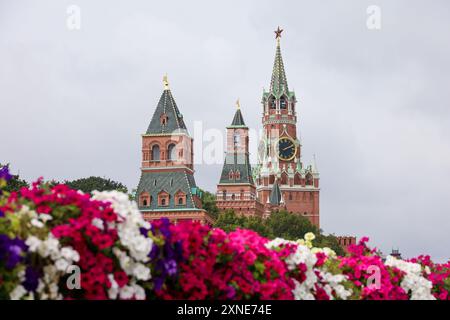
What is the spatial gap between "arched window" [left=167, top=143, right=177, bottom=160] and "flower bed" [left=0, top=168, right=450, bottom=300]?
86218 millimetres

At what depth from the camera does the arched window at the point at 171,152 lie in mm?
102738

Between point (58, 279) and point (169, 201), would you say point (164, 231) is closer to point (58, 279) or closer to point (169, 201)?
point (58, 279)

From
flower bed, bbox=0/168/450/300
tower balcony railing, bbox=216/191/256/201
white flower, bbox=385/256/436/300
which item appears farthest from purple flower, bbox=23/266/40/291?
tower balcony railing, bbox=216/191/256/201

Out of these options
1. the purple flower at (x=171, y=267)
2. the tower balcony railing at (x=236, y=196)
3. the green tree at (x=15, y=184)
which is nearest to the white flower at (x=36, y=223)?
the purple flower at (x=171, y=267)

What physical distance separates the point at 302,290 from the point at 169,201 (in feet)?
286

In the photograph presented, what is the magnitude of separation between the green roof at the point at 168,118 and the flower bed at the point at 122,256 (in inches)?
3404

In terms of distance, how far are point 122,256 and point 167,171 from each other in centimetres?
9068

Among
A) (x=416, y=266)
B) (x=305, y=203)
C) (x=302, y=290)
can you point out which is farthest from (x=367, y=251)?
(x=305, y=203)

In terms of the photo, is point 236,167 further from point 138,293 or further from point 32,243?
point 32,243

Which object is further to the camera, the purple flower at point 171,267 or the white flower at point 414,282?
the white flower at point 414,282

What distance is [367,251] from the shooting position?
2022 cm

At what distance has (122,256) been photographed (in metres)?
13.2

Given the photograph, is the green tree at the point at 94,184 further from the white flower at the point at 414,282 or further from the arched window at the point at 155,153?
the white flower at the point at 414,282

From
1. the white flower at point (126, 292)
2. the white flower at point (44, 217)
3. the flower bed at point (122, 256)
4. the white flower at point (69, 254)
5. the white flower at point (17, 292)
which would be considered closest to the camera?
the white flower at point (17, 292)
